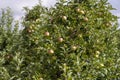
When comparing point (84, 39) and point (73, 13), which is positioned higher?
point (73, 13)

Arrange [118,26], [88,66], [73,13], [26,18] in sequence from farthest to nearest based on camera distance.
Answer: [26,18]
[118,26]
[73,13]
[88,66]

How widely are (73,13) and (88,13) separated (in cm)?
32

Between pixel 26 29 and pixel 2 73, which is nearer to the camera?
pixel 2 73

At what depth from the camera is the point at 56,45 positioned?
729 centimetres

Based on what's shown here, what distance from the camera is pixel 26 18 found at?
32.0 ft

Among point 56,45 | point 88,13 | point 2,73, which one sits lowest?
point 2,73

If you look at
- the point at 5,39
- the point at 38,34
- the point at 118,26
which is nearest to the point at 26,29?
the point at 38,34

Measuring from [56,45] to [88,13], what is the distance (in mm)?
1005

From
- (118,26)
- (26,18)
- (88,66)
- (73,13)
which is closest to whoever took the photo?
(88,66)

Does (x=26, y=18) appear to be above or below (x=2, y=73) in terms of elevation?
above

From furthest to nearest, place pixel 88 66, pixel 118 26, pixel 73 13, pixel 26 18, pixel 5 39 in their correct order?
pixel 5 39 < pixel 26 18 < pixel 118 26 < pixel 73 13 < pixel 88 66

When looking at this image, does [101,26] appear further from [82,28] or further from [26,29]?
[26,29]

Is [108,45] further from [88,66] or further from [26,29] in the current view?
[26,29]

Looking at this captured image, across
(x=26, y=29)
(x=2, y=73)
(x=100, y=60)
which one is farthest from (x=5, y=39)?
(x=100, y=60)
